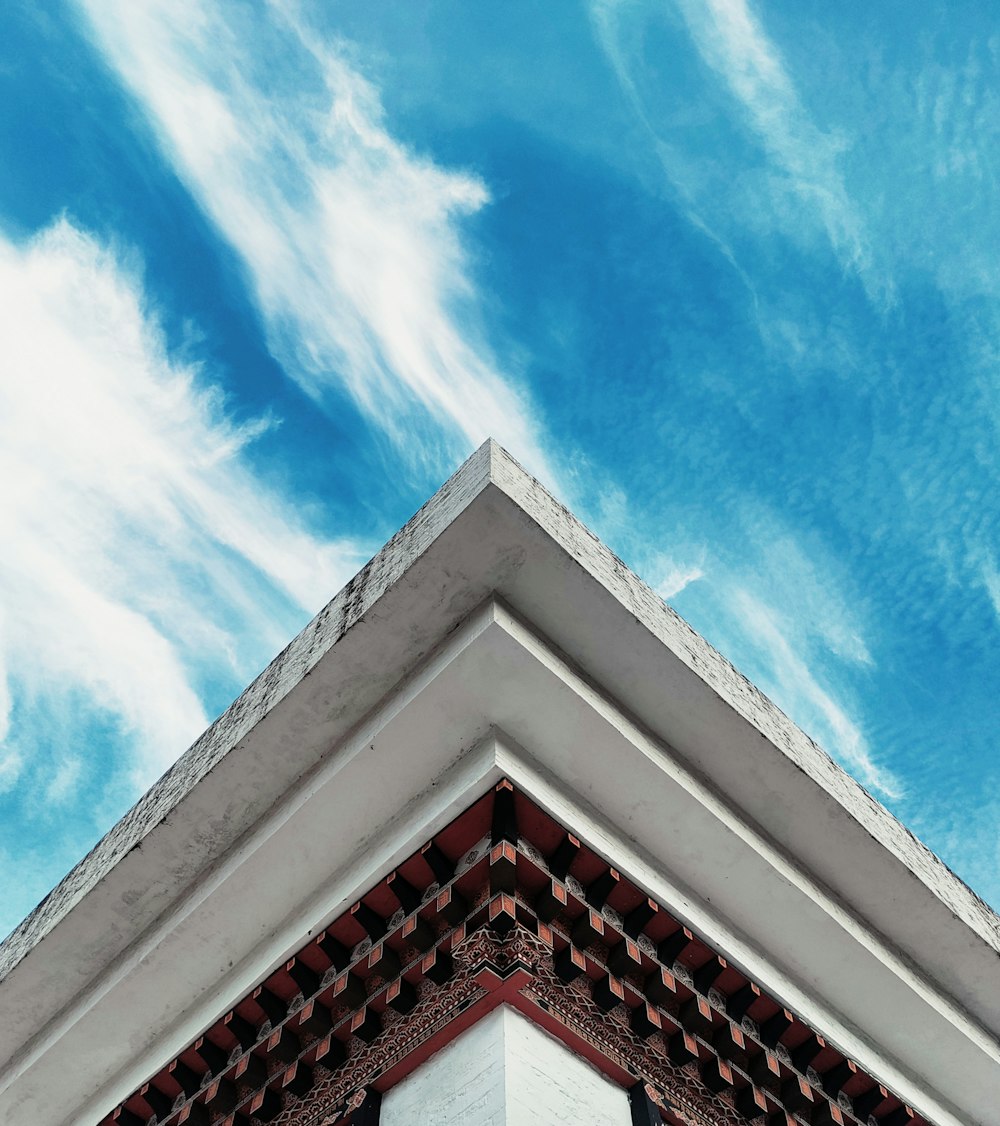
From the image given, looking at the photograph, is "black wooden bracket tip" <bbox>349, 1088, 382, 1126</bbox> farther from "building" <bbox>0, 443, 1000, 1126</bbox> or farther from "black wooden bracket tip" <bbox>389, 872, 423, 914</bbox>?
"black wooden bracket tip" <bbox>389, 872, 423, 914</bbox>

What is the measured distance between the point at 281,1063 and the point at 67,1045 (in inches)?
34.4

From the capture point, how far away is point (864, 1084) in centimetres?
391

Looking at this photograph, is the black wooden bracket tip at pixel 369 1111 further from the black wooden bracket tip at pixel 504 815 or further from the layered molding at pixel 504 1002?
the black wooden bracket tip at pixel 504 815

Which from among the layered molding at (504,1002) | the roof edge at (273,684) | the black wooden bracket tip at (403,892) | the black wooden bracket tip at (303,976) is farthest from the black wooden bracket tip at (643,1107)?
the roof edge at (273,684)

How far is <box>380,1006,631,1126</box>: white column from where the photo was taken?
2889 mm

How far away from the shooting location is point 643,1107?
10.5ft

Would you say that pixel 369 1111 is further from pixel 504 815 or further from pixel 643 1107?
pixel 504 815

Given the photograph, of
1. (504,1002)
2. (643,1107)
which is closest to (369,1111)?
(504,1002)

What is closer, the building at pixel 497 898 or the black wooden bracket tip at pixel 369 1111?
the black wooden bracket tip at pixel 369 1111

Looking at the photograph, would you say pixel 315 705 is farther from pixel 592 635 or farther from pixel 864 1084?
pixel 864 1084

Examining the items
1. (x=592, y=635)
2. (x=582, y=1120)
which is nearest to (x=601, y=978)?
(x=582, y=1120)

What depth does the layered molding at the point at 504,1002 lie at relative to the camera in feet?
10.7

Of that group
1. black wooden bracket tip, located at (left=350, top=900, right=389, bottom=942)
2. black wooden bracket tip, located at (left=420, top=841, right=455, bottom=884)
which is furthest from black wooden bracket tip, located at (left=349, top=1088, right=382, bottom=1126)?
black wooden bracket tip, located at (left=420, top=841, right=455, bottom=884)

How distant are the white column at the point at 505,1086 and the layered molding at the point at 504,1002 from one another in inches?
1.7
